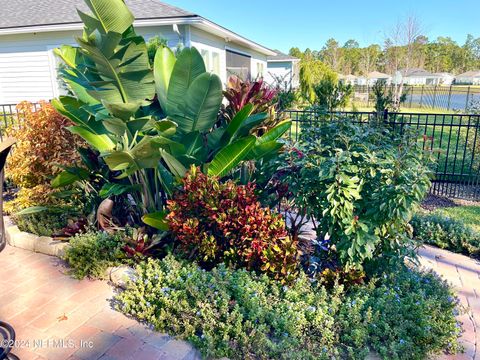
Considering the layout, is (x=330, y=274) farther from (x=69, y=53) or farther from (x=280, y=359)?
(x=69, y=53)

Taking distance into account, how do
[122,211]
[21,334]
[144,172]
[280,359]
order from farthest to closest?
[122,211], [144,172], [21,334], [280,359]

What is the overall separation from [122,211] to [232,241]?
162 cm

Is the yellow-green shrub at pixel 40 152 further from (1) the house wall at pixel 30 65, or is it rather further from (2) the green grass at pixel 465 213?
(1) the house wall at pixel 30 65

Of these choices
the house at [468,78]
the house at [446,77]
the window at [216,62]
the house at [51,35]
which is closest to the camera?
the house at [51,35]

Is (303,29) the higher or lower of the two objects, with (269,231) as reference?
higher

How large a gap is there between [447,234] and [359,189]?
214 cm

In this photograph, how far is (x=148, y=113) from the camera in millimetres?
3643

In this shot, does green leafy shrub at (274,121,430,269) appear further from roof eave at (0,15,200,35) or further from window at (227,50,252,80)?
window at (227,50,252,80)

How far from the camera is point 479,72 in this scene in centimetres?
6069

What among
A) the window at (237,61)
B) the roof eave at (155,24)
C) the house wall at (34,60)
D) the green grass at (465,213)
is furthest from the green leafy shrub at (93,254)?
the window at (237,61)

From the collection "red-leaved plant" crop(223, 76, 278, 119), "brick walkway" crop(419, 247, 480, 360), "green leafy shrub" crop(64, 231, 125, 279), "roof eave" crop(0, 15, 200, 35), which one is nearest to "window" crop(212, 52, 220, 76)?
"roof eave" crop(0, 15, 200, 35)

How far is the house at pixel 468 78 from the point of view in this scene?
6142 cm

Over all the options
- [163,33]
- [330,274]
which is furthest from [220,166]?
[163,33]

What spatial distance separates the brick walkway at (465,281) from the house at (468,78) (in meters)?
70.6
